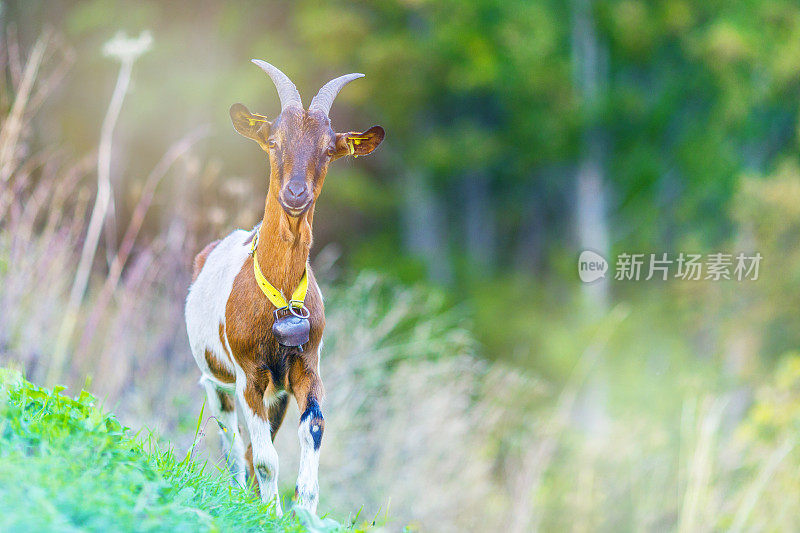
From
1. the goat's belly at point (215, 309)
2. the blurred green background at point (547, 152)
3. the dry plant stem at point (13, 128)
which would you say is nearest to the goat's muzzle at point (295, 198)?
the goat's belly at point (215, 309)

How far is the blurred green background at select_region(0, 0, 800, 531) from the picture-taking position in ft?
39.9

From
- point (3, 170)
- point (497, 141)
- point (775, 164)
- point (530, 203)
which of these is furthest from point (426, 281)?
point (3, 170)

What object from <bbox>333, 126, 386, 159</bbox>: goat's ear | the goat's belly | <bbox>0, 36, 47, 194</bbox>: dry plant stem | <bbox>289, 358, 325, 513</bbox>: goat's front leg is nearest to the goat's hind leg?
the goat's belly

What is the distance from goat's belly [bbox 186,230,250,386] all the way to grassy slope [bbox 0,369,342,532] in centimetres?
36

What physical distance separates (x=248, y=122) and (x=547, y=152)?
12.0 metres

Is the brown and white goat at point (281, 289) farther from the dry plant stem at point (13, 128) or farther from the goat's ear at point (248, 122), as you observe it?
the dry plant stem at point (13, 128)

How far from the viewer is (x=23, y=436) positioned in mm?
2727

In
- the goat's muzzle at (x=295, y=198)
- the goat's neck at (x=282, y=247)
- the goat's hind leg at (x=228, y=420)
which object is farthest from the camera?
the goat's hind leg at (x=228, y=420)

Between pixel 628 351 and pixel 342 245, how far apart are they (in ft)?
16.2

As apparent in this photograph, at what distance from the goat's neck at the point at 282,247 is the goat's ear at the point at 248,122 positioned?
0.19m

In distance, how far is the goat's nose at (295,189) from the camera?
98.9 inches

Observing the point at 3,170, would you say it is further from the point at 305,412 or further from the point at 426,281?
the point at 426,281

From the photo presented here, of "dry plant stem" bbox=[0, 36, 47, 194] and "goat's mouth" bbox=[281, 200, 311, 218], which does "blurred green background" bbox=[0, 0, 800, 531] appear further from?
"goat's mouth" bbox=[281, 200, 311, 218]

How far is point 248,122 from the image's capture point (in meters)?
2.73
